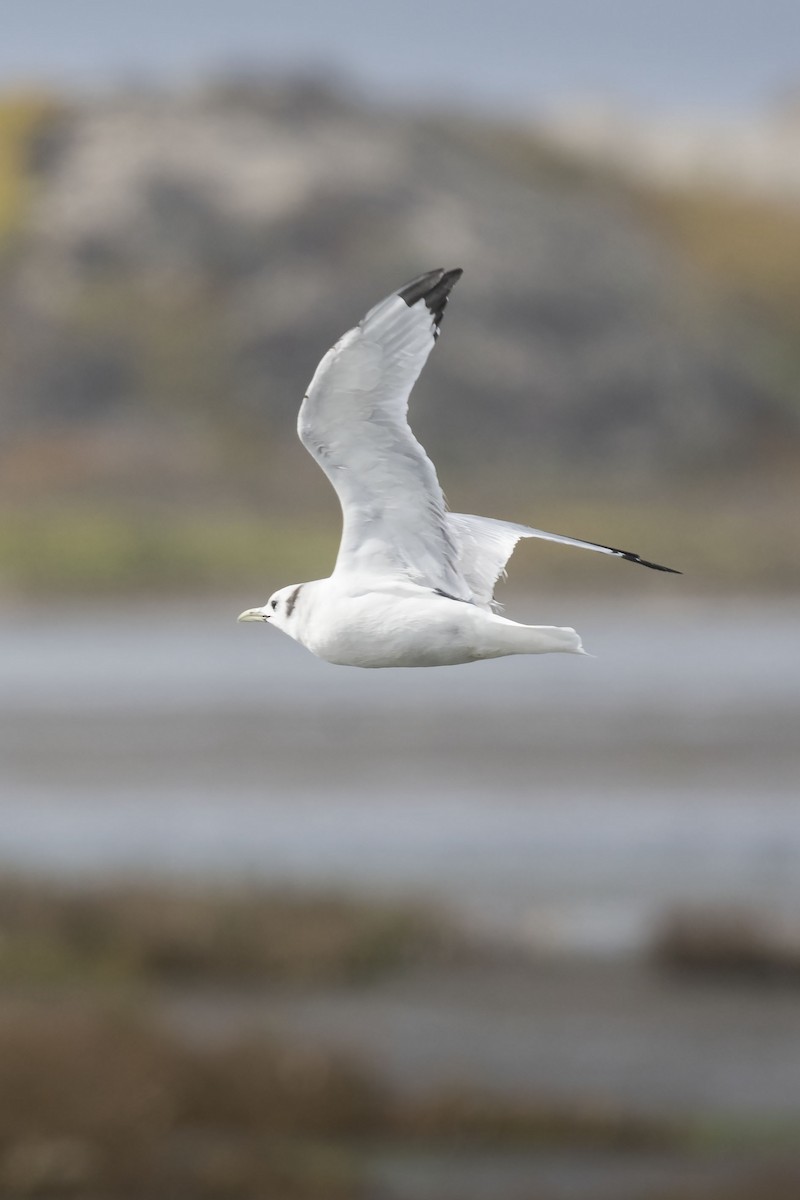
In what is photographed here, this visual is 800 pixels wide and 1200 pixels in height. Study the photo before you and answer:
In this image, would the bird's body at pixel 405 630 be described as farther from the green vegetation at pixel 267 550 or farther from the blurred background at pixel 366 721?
the green vegetation at pixel 267 550

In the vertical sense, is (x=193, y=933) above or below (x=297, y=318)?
below

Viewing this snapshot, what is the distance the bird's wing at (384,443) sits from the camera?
4766mm

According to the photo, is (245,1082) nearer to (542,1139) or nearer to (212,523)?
(542,1139)

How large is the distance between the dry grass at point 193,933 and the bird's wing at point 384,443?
2243 cm

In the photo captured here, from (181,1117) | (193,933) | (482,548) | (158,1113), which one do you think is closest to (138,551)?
(193,933)

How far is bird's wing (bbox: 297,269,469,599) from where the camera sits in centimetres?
477

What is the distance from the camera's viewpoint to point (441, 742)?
53719 millimetres

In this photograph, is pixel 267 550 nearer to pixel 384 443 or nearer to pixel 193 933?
pixel 193 933

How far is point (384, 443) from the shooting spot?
4.90 m

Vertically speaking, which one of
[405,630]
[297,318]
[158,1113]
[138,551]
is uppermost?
[297,318]

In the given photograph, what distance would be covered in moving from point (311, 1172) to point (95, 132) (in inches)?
4218

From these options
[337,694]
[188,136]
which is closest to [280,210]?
[188,136]

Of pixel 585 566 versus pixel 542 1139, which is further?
pixel 585 566

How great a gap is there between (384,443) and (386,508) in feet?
0.52
